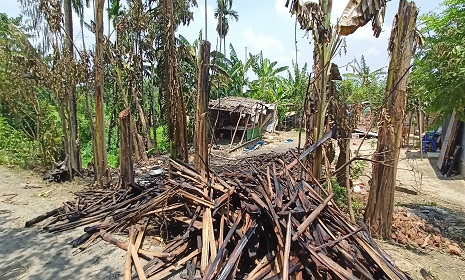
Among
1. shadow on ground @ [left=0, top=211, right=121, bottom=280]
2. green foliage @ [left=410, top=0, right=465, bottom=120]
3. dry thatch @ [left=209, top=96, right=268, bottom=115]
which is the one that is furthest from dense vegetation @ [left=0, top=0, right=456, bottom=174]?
shadow on ground @ [left=0, top=211, right=121, bottom=280]

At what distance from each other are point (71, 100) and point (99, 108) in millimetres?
1720

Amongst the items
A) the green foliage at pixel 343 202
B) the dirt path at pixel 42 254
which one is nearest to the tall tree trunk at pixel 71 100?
the dirt path at pixel 42 254

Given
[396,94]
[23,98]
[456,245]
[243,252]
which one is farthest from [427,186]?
[23,98]

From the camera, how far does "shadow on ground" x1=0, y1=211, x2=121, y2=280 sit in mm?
3930

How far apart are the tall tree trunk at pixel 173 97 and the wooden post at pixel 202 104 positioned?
29.2 inches

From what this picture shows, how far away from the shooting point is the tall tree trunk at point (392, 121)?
5230mm

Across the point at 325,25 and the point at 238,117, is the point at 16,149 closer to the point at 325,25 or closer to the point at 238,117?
the point at 325,25

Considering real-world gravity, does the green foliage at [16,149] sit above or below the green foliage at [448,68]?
below

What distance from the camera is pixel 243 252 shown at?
12.2ft

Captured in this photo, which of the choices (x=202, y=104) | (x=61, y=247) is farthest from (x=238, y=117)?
(x=61, y=247)

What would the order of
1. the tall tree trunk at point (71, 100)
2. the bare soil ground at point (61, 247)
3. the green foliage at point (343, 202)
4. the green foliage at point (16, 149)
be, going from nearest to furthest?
the bare soil ground at point (61, 247), the green foliage at point (343, 202), the tall tree trunk at point (71, 100), the green foliage at point (16, 149)

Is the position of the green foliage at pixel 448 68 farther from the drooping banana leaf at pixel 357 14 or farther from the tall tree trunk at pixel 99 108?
the tall tree trunk at pixel 99 108

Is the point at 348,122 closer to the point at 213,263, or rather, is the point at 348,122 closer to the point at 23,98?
the point at 213,263

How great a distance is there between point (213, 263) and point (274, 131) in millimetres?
23210
